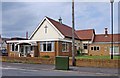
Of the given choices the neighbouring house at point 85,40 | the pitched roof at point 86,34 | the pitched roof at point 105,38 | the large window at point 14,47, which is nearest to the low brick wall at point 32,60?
the large window at point 14,47

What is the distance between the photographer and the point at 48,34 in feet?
143

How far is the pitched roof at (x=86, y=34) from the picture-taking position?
58.7m

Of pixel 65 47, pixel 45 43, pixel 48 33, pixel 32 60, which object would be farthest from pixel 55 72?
pixel 48 33

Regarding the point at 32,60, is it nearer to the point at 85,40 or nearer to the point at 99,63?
the point at 99,63

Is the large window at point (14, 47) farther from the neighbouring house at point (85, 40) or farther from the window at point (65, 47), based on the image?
the neighbouring house at point (85, 40)

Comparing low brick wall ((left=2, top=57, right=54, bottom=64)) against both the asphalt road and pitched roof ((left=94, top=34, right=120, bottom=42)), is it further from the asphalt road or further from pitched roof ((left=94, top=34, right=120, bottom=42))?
pitched roof ((left=94, top=34, right=120, bottom=42))

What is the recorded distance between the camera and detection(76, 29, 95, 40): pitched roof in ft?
193

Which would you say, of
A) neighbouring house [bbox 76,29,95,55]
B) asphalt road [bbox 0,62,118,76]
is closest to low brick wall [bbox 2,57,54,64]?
A: asphalt road [bbox 0,62,118,76]

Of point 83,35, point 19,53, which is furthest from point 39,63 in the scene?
point 83,35

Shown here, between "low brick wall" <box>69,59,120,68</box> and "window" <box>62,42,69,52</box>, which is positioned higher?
"window" <box>62,42,69,52</box>

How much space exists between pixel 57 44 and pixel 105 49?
19.3m

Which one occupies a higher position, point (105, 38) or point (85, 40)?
point (105, 38)

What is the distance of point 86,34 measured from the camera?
60.5 meters

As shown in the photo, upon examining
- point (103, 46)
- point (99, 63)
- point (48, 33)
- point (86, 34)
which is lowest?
point (99, 63)
